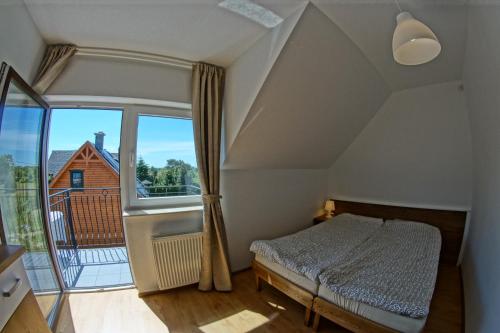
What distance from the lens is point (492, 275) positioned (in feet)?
3.86

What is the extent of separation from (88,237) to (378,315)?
12.6ft

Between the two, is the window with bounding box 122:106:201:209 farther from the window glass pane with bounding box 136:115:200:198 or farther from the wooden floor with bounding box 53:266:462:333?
the wooden floor with bounding box 53:266:462:333

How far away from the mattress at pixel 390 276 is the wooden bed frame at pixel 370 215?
87mm

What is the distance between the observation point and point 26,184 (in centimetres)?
166

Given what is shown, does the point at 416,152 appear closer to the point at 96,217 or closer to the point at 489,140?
the point at 489,140

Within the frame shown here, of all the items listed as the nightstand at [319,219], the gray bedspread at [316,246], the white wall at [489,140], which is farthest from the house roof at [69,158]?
the white wall at [489,140]

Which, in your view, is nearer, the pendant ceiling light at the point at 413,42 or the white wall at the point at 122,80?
the pendant ceiling light at the point at 413,42

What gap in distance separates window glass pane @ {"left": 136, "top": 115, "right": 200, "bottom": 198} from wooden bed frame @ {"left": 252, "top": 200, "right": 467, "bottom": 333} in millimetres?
1276

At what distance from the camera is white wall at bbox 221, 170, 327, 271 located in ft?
8.42

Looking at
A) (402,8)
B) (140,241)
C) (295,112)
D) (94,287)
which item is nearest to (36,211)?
(140,241)

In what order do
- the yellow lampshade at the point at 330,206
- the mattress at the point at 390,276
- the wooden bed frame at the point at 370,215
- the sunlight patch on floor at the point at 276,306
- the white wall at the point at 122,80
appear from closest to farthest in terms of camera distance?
the mattress at the point at 390,276 < the wooden bed frame at the point at 370,215 < the white wall at the point at 122,80 < the sunlight patch on floor at the point at 276,306 < the yellow lampshade at the point at 330,206

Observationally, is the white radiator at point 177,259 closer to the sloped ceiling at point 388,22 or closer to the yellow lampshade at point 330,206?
the yellow lampshade at point 330,206

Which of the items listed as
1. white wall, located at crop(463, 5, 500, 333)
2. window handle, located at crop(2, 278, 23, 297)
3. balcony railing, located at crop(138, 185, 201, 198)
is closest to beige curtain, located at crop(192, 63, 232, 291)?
balcony railing, located at crop(138, 185, 201, 198)

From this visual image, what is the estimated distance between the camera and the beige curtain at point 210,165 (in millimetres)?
2148
